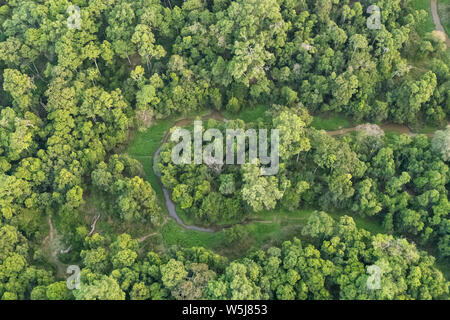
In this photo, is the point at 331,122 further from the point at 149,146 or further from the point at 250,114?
the point at 149,146

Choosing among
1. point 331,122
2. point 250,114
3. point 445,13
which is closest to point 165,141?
point 250,114

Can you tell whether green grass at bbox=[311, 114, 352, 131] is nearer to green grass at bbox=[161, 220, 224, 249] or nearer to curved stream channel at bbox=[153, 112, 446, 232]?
curved stream channel at bbox=[153, 112, 446, 232]

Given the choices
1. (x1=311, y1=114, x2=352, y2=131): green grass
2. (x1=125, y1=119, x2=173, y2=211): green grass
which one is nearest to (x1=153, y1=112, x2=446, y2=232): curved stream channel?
(x1=125, y1=119, x2=173, y2=211): green grass

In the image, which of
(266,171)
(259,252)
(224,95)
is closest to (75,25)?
(224,95)

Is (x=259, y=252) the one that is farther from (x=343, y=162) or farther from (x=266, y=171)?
(x=343, y=162)

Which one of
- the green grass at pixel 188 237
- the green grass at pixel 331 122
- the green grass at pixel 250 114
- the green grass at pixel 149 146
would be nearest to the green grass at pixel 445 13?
the green grass at pixel 331 122
